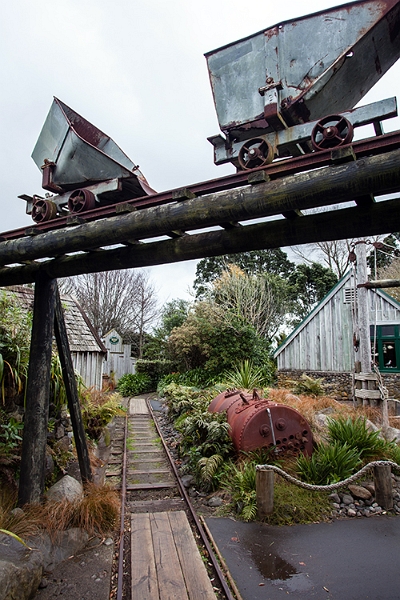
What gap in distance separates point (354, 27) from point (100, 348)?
1056 cm

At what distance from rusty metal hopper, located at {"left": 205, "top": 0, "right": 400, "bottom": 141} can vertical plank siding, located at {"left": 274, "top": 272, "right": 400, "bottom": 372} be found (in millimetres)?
12870

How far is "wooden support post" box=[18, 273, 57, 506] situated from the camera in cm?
453

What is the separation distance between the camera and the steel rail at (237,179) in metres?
2.68

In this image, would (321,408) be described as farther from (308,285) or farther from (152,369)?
(308,285)

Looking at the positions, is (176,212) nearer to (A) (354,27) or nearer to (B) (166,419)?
(A) (354,27)

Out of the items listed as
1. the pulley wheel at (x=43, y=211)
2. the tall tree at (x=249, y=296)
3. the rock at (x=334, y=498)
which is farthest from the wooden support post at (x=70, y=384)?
the tall tree at (x=249, y=296)

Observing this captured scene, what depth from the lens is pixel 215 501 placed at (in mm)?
6070

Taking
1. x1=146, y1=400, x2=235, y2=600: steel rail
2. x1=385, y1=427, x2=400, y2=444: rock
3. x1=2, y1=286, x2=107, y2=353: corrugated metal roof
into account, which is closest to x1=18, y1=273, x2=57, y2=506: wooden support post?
x1=146, y1=400, x2=235, y2=600: steel rail

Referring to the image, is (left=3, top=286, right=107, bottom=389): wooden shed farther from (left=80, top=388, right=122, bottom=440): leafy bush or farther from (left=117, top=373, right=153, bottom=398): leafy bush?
(left=117, top=373, right=153, bottom=398): leafy bush

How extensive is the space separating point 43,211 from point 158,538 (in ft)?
13.7

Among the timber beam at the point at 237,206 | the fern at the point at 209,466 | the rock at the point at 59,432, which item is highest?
the timber beam at the point at 237,206

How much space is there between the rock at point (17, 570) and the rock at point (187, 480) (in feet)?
11.2

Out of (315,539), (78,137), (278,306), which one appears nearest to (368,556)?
(315,539)

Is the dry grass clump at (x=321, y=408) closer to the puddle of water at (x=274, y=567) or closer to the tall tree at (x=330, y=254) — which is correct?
the puddle of water at (x=274, y=567)
